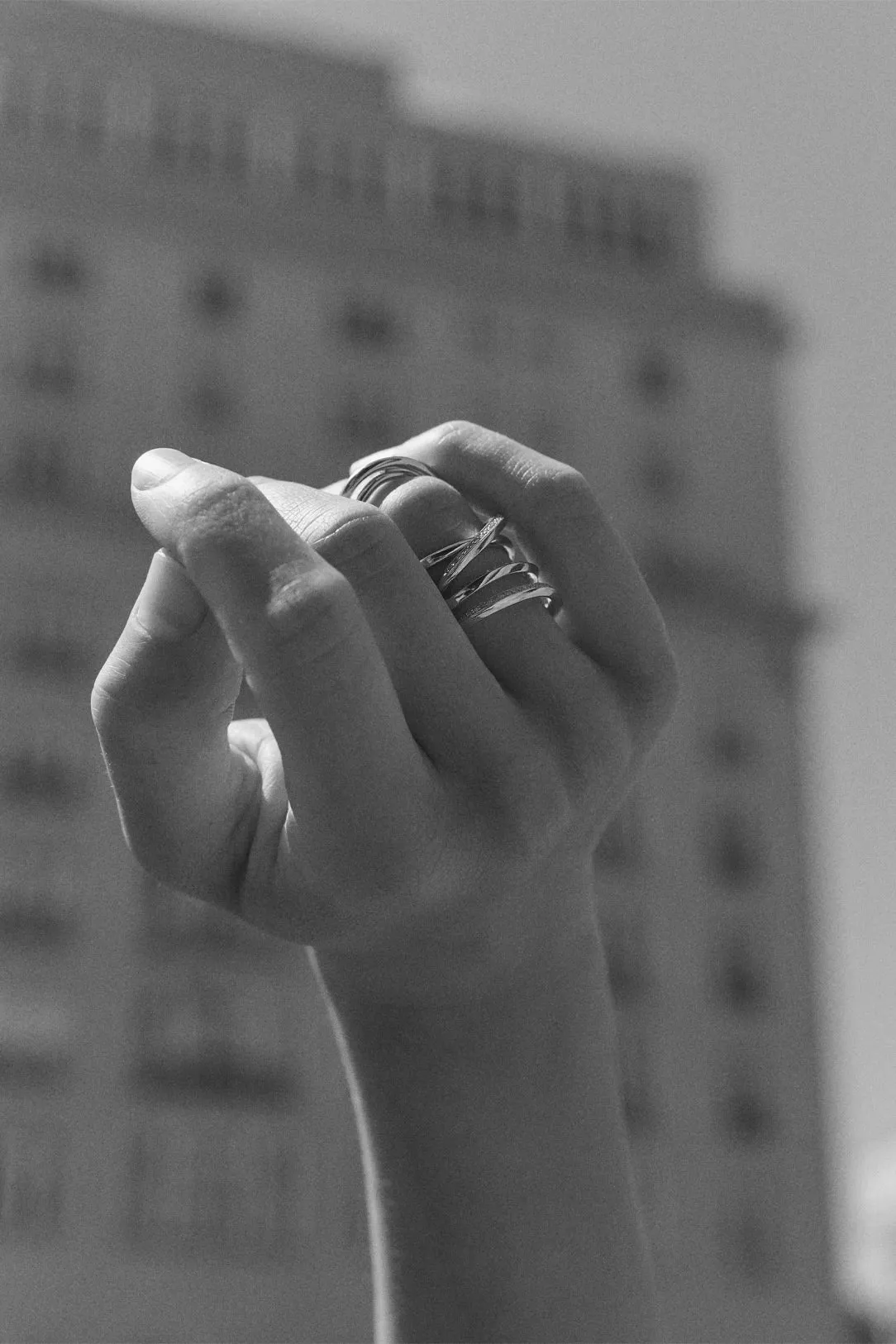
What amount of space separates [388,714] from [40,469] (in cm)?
3764

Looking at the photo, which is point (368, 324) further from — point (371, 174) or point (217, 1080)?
point (217, 1080)

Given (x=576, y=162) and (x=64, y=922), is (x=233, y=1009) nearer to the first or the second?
(x=64, y=922)

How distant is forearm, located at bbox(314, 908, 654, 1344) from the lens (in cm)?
175

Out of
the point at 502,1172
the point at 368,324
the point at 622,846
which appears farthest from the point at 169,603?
the point at 368,324

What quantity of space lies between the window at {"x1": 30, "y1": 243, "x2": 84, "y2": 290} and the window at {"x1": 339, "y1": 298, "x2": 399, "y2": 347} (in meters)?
5.99

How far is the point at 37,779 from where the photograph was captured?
112 feet

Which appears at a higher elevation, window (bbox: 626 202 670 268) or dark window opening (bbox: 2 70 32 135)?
dark window opening (bbox: 2 70 32 135)

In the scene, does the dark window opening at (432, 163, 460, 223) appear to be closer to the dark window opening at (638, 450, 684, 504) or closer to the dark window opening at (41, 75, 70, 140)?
the dark window opening at (638, 450, 684, 504)

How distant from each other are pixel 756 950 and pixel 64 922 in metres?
14.5

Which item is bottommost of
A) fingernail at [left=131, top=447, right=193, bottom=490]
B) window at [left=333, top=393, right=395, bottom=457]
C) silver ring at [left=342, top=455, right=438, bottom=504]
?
fingernail at [left=131, top=447, right=193, bottom=490]

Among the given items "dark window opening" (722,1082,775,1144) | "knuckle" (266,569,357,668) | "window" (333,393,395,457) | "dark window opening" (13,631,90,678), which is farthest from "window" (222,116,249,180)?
"knuckle" (266,569,357,668)

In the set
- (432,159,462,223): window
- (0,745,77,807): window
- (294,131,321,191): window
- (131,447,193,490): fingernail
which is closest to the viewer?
(131,447,193,490): fingernail

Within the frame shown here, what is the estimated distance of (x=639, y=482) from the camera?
4184cm

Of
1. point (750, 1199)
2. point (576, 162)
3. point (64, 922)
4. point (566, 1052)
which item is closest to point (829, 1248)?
point (750, 1199)
